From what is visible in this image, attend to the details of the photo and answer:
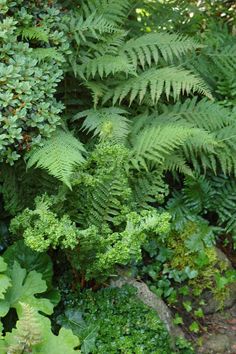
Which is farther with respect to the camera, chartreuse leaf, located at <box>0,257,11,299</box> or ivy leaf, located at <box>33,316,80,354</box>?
chartreuse leaf, located at <box>0,257,11,299</box>

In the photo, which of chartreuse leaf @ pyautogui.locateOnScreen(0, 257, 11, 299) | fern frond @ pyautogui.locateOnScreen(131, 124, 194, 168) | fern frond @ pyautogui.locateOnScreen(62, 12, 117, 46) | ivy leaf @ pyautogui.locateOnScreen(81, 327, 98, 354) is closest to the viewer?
chartreuse leaf @ pyautogui.locateOnScreen(0, 257, 11, 299)

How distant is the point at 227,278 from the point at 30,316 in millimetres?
2177

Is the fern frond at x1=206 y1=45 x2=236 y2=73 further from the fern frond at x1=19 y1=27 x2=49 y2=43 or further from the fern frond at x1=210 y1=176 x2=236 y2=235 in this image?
the fern frond at x1=19 y1=27 x2=49 y2=43

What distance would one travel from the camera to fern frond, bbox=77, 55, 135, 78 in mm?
4102

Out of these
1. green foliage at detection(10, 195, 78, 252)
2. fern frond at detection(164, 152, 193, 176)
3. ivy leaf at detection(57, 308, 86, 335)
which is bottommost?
ivy leaf at detection(57, 308, 86, 335)

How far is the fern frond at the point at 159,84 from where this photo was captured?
13.9 feet

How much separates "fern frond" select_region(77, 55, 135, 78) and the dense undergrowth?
0.04 ft

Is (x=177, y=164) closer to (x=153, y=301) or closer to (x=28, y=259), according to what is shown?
(x=153, y=301)

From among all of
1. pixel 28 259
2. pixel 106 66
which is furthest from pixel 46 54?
pixel 28 259

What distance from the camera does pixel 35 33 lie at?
3855mm

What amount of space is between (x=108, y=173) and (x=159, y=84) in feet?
3.38

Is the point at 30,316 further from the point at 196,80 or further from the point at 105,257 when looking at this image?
the point at 196,80

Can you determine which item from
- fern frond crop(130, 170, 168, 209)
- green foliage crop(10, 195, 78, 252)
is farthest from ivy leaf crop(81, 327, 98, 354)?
fern frond crop(130, 170, 168, 209)

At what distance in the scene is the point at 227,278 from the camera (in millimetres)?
4395
